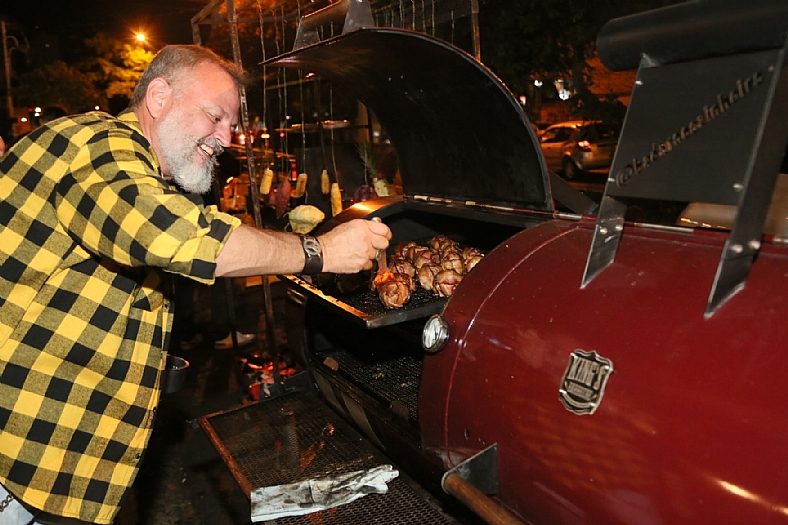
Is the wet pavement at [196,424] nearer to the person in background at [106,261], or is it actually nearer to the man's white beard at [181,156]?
the person in background at [106,261]

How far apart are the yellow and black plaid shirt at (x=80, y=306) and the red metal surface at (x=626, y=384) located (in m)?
0.96

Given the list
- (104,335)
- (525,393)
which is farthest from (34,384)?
(525,393)

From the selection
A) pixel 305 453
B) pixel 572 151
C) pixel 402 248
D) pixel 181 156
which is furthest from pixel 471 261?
pixel 572 151

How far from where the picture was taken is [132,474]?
259 centimetres

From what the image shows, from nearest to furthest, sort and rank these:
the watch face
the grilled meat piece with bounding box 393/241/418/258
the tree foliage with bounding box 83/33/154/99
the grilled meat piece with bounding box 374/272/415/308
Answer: the watch face < the grilled meat piece with bounding box 374/272/415/308 < the grilled meat piece with bounding box 393/241/418/258 < the tree foliage with bounding box 83/33/154/99

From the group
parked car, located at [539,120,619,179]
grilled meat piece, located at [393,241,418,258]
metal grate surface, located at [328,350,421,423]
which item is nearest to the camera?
metal grate surface, located at [328,350,421,423]

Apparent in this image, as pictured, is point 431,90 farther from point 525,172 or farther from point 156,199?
point 156,199

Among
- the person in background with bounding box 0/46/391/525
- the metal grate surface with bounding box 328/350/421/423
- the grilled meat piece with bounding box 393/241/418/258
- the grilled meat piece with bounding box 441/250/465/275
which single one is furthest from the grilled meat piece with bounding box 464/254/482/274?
the person in background with bounding box 0/46/391/525

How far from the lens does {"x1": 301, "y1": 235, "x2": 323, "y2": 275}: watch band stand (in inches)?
87.6

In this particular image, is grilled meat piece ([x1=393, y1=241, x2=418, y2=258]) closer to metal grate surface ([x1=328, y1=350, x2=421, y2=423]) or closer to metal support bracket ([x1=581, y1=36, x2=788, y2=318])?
metal grate surface ([x1=328, y1=350, x2=421, y2=423])

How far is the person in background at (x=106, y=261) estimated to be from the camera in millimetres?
1937

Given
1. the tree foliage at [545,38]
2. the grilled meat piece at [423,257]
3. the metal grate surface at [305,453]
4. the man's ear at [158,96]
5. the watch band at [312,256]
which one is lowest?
the metal grate surface at [305,453]

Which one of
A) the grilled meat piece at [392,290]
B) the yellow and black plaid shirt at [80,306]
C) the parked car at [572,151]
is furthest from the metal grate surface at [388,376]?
the parked car at [572,151]

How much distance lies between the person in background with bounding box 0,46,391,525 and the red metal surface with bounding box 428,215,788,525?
25.0 inches
